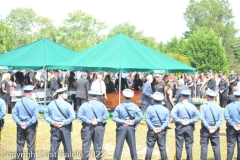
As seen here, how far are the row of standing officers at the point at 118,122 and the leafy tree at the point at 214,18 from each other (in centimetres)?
6473

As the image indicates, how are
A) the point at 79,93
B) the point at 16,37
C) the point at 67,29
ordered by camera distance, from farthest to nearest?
the point at 16,37, the point at 67,29, the point at 79,93

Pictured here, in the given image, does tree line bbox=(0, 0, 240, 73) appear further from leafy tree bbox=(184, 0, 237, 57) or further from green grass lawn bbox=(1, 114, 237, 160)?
green grass lawn bbox=(1, 114, 237, 160)

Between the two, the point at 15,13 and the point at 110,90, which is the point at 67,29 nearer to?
the point at 15,13

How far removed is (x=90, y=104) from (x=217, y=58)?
4922 centimetres

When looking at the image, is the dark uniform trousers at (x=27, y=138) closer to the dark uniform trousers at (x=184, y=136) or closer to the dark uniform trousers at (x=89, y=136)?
the dark uniform trousers at (x=89, y=136)

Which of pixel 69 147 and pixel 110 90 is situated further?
pixel 110 90

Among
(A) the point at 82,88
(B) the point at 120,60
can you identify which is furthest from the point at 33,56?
(B) the point at 120,60

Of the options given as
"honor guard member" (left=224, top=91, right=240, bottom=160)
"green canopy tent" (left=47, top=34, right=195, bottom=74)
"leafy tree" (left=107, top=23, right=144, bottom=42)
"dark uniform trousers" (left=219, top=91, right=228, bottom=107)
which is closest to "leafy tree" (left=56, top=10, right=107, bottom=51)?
"leafy tree" (left=107, top=23, right=144, bottom=42)

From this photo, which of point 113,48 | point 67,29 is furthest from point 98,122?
point 67,29

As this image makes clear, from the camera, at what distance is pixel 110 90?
2023cm

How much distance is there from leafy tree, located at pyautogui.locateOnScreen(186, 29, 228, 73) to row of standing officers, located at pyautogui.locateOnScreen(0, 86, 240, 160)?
156ft

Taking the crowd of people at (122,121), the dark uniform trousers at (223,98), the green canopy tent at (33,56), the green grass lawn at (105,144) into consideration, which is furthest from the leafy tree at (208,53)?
the crowd of people at (122,121)

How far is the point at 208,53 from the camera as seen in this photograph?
57906 millimetres

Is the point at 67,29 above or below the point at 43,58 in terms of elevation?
above
